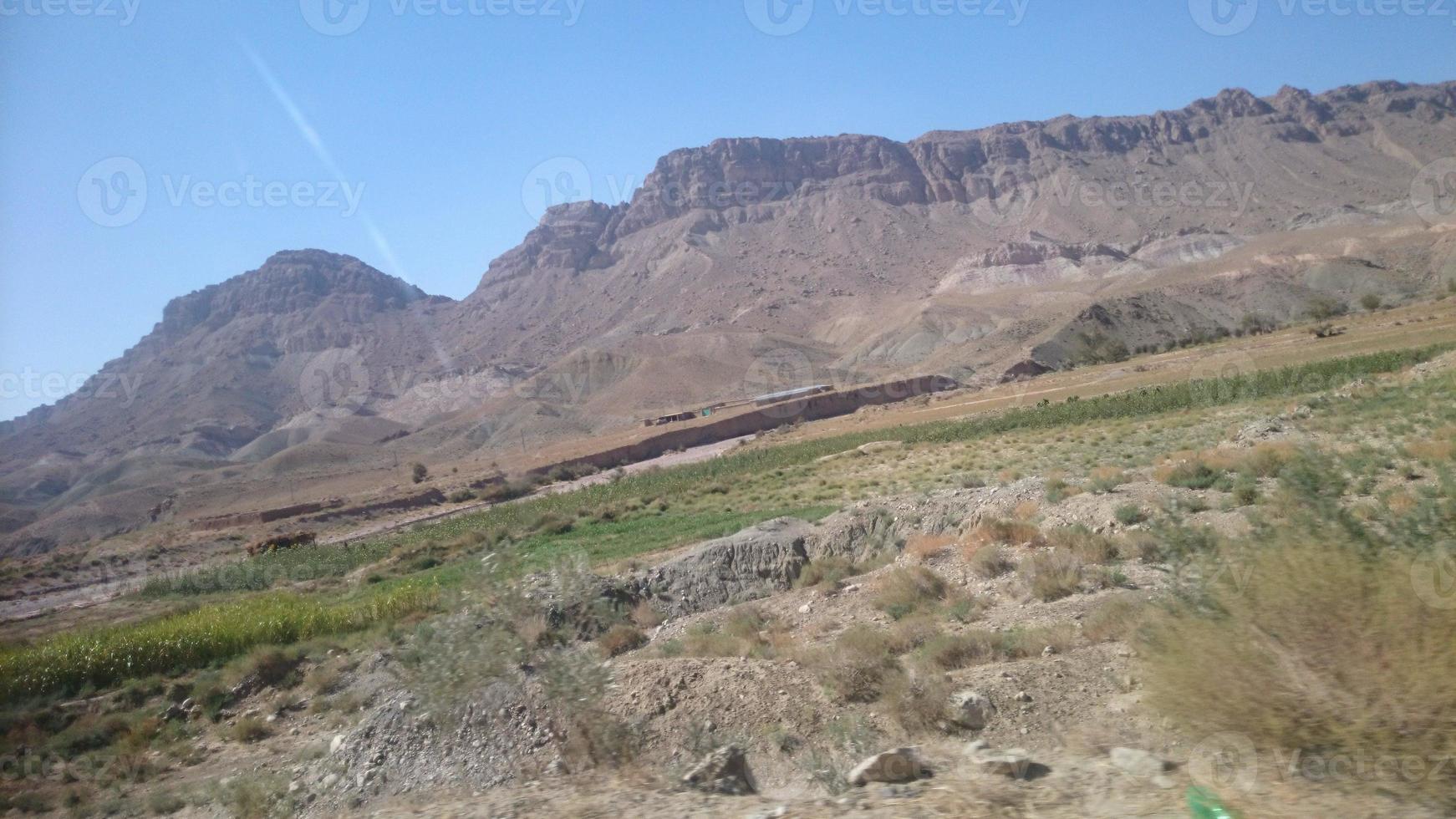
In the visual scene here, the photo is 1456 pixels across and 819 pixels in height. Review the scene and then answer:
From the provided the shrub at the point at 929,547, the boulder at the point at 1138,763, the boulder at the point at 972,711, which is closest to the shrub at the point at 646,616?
the shrub at the point at 929,547

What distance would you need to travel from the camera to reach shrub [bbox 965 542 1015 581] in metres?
14.1

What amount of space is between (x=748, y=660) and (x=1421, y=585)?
7327 mm

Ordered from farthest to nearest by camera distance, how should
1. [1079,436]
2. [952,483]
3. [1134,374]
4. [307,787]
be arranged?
[1134,374]
[1079,436]
[952,483]
[307,787]

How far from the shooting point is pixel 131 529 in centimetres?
9294

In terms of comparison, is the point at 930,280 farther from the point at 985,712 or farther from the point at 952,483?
the point at 985,712

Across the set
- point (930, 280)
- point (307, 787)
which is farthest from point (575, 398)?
point (307, 787)

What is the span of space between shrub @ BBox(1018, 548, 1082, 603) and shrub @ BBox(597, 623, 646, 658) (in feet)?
22.6

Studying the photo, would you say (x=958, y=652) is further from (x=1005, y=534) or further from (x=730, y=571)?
(x=730, y=571)

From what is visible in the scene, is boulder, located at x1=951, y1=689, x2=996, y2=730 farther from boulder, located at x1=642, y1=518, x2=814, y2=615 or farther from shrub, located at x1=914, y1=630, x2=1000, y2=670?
boulder, located at x1=642, y1=518, x2=814, y2=615

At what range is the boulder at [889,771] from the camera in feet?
21.3

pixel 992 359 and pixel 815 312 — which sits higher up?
pixel 815 312

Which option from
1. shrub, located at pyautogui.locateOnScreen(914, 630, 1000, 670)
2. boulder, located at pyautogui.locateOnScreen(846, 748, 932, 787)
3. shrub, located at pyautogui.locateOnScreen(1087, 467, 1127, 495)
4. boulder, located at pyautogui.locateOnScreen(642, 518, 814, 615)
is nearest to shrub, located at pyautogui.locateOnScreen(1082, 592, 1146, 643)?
shrub, located at pyautogui.locateOnScreen(914, 630, 1000, 670)

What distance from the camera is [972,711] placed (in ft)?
26.9

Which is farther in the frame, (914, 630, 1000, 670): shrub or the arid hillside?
the arid hillside
